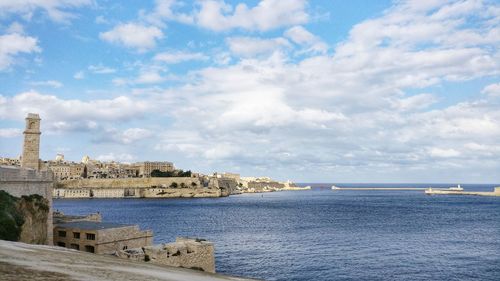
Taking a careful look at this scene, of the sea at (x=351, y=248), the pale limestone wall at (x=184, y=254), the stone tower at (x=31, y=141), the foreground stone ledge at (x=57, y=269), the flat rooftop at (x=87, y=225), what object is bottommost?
the sea at (x=351, y=248)

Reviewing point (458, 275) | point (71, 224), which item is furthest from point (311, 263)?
point (71, 224)

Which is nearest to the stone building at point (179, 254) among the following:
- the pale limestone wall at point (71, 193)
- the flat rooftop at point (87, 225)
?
the flat rooftop at point (87, 225)

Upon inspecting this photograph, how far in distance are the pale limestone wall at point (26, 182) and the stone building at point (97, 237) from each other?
2.57 metres

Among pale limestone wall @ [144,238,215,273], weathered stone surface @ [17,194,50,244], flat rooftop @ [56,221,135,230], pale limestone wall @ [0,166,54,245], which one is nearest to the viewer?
pale limestone wall @ [0,166,54,245]

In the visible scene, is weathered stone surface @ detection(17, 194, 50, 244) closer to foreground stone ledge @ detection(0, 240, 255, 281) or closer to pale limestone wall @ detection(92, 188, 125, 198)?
foreground stone ledge @ detection(0, 240, 255, 281)

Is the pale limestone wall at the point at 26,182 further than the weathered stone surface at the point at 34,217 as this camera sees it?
No

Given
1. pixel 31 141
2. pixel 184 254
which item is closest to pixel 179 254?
pixel 184 254

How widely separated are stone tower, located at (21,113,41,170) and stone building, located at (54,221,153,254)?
6.29m

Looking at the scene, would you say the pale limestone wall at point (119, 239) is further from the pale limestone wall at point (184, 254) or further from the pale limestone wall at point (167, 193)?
the pale limestone wall at point (167, 193)

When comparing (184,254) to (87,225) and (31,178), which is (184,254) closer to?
(87,225)

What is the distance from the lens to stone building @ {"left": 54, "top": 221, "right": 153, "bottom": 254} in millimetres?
34375

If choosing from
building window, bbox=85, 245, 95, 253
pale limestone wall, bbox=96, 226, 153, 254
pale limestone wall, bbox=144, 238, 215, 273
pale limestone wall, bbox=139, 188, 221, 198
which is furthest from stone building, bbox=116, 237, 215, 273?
pale limestone wall, bbox=139, 188, 221, 198

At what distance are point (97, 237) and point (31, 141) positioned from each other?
11.4 meters

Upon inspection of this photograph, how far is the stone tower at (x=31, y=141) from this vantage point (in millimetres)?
37438
